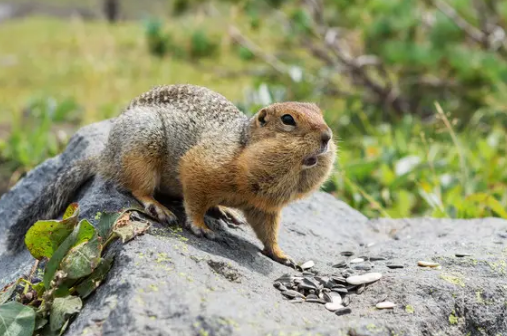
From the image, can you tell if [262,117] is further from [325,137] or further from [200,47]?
[200,47]

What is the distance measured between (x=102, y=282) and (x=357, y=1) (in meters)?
6.96

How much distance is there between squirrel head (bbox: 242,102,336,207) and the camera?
10.8 ft

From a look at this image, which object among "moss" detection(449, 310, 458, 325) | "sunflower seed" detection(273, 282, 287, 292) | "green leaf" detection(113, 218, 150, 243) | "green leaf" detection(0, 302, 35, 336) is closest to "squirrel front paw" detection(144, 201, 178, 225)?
"green leaf" detection(113, 218, 150, 243)

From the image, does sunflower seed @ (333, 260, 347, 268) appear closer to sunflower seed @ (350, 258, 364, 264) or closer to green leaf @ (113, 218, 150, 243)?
sunflower seed @ (350, 258, 364, 264)

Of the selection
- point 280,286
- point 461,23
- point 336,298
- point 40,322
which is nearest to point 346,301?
point 336,298

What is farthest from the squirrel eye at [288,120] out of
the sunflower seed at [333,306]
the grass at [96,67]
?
the grass at [96,67]

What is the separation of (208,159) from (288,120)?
475mm

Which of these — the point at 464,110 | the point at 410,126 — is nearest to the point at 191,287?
the point at 410,126

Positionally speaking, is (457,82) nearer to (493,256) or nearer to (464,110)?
(464,110)

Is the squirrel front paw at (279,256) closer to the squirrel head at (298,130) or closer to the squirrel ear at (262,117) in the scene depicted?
the squirrel head at (298,130)

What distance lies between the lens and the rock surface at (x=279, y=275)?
251 cm

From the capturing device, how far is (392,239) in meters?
4.56

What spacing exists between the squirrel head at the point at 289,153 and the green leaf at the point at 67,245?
869mm

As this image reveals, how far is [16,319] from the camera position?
275cm
